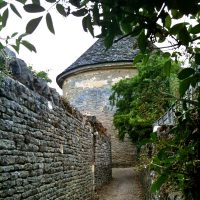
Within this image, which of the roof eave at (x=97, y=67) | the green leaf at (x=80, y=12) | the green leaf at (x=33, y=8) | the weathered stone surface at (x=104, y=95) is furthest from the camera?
the roof eave at (x=97, y=67)

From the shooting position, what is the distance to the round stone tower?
21656 millimetres

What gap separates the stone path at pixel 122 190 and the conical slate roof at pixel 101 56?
735 cm

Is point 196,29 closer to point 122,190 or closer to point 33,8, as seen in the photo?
point 33,8

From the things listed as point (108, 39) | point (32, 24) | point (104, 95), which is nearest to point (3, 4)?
point (32, 24)

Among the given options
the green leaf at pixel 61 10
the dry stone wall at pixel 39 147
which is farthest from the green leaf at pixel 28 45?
the dry stone wall at pixel 39 147

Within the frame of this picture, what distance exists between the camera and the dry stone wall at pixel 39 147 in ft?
17.5

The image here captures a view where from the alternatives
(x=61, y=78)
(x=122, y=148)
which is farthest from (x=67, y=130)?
(x=61, y=78)

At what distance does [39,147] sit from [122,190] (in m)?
7.84

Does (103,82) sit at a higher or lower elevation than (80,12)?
higher

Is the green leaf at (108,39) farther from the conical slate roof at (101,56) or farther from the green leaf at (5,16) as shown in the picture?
the conical slate roof at (101,56)

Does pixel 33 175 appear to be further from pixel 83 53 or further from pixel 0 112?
pixel 83 53

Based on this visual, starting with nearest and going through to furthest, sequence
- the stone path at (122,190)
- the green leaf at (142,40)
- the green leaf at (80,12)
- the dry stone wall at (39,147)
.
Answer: the green leaf at (80,12) < the green leaf at (142,40) < the dry stone wall at (39,147) < the stone path at (122,190)

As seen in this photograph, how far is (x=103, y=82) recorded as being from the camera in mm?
22281

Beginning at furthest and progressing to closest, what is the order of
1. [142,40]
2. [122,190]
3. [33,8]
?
[122,190] < [142,40] < [33,8]
